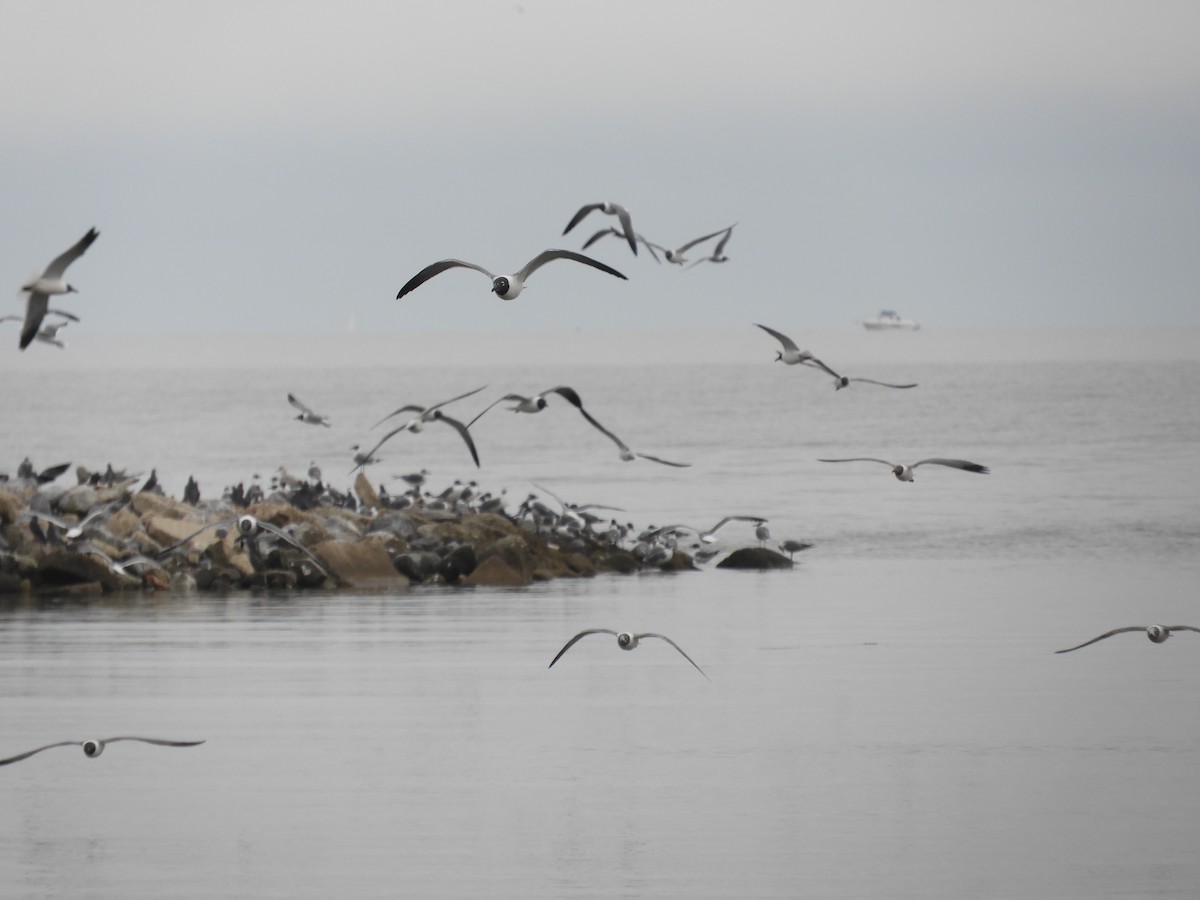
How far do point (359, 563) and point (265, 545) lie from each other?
3.89 ft

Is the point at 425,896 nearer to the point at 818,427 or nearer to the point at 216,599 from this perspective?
the point at 216,599

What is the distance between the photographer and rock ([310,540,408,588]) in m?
26.2

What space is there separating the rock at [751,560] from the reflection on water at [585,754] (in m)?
5.53

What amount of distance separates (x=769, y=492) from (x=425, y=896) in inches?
1435

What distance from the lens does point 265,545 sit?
26.0 metres

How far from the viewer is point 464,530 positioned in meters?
28.2

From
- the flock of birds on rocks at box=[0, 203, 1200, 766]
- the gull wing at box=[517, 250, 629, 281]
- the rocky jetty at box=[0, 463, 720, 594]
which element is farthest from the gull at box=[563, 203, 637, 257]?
the rocky jetty at box=[0, 463, 720, 594]

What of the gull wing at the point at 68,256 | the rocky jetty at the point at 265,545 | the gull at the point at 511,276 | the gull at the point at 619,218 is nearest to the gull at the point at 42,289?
the gull wing at the point at 68,256

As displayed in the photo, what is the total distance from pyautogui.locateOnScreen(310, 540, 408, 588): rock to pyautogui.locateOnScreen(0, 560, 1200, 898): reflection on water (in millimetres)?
1423

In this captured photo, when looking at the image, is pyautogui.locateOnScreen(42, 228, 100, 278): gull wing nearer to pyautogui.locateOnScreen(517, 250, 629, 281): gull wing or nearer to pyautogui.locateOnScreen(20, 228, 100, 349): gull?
pyautogui.locateOnScreen(20, 228, 100, 349): gull

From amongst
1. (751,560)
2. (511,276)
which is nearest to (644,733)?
A: (511,276)

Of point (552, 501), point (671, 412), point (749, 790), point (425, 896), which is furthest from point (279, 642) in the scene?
point (671, 412)

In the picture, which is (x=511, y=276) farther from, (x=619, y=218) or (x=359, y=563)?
(x=359, y=563)

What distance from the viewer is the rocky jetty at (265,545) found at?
25.1 meters
